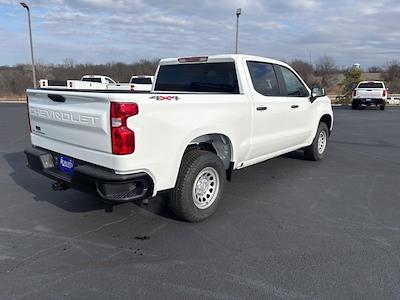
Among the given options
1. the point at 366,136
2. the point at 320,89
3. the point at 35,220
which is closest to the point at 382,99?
the point at 366,136

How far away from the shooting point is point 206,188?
4594 mm

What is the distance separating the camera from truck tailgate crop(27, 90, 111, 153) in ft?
11.5

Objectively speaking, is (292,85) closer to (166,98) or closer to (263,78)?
(263,78)

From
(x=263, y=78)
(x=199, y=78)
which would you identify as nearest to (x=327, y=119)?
(x=263, y=78)

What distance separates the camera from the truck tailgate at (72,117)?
11.5ft

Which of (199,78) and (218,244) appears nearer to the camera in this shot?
(218,244)

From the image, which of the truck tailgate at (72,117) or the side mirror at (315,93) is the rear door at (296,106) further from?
the truck tailgate at (72,117)

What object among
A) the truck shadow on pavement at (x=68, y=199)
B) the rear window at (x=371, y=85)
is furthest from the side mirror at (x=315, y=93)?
the rear window at (x=371, y=85)

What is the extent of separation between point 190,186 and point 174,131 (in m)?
0.70

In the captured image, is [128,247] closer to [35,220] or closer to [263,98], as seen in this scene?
[35,220]

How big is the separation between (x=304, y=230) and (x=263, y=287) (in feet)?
4.30

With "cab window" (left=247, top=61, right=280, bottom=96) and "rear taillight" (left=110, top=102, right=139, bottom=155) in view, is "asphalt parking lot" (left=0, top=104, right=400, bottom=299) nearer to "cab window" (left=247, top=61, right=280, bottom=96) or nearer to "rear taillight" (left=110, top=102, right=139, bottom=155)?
"rear taillight" (left=110, top=102, right=139, bottom=155)

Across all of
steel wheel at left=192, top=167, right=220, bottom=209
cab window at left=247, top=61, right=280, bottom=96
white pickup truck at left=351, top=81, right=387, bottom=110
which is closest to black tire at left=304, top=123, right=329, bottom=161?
cab window at left=247, top=61, right=280, bottom=96

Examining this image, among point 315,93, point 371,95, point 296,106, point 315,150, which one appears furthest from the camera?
point 371,95
